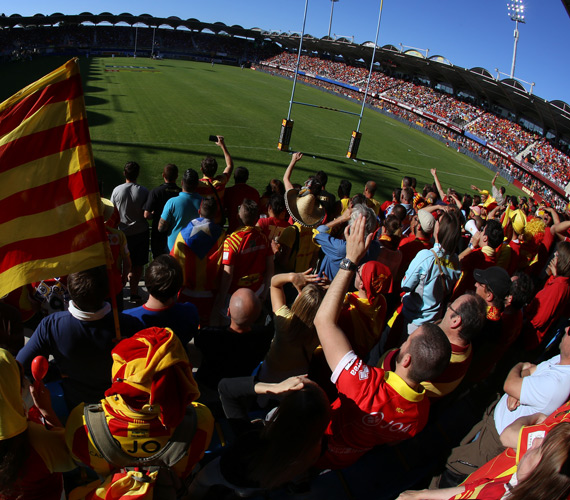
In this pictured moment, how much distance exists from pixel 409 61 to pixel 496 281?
159ft

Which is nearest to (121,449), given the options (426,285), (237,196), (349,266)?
(349,266)

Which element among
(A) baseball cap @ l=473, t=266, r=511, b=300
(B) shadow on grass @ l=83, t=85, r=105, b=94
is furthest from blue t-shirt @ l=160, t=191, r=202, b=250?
(B) shadow on grass @ l=83, t=85, r=105, b=94

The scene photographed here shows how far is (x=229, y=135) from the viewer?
62.4 feet

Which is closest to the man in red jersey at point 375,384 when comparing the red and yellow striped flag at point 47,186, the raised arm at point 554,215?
the red and yellow striped flag at point 47,186

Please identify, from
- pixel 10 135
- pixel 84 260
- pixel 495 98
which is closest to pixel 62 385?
pixel 84 260

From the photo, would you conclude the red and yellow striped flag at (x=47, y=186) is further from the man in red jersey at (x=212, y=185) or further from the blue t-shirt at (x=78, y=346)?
the man in red jersey at (x=212, y=185)

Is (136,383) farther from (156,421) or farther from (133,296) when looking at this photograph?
(133,296)

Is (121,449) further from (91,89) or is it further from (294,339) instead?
(91,89)

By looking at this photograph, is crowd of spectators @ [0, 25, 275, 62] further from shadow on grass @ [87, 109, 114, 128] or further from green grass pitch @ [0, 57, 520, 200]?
shadow on grass @ [87, 109, 114, 128]

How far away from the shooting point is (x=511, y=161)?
32.1 metres

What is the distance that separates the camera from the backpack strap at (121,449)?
1848mm

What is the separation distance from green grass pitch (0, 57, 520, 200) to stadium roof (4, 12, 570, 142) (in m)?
7.40

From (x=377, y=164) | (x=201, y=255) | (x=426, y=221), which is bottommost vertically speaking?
(x=201, y=255)

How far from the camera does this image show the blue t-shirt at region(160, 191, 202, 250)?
17.0ft
